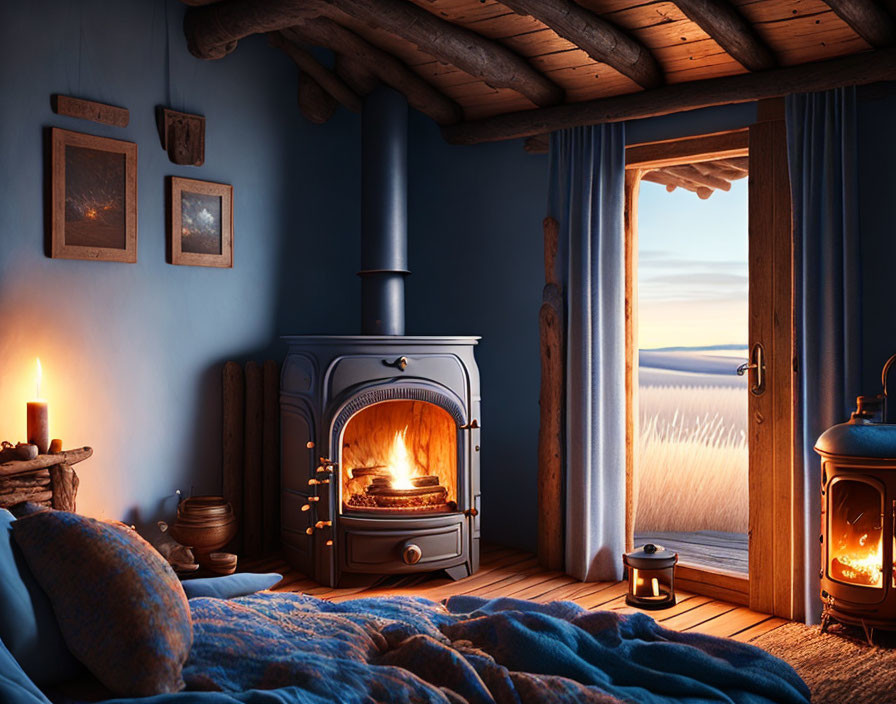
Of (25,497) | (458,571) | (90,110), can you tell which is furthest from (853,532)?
(90,110)

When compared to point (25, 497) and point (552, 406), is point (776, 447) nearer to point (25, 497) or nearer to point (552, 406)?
point (552, 406)

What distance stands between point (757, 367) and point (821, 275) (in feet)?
1.57

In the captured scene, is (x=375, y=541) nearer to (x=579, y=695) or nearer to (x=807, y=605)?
(x=807, y=605)

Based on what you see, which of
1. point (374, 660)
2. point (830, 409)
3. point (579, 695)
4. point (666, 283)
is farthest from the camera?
point (666, 283)

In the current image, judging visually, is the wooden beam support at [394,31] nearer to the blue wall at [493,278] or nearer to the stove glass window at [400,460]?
the blue wall at [493,278]

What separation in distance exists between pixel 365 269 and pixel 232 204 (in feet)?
2.38

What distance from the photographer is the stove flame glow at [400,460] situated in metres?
4.33

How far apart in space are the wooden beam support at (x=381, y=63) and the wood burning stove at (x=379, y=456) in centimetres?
130

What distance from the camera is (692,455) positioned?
172 inches

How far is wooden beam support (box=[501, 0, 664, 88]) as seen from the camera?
336 centimetres

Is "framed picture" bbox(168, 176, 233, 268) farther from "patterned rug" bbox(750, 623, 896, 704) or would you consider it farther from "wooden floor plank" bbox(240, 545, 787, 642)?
"patterned rug" bbox(750, 623, 896, 704)

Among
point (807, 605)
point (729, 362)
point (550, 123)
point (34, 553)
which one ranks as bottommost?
point (807, 605)

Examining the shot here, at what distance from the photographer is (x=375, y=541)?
3.99 metres

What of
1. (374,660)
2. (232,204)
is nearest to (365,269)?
(232,204)
